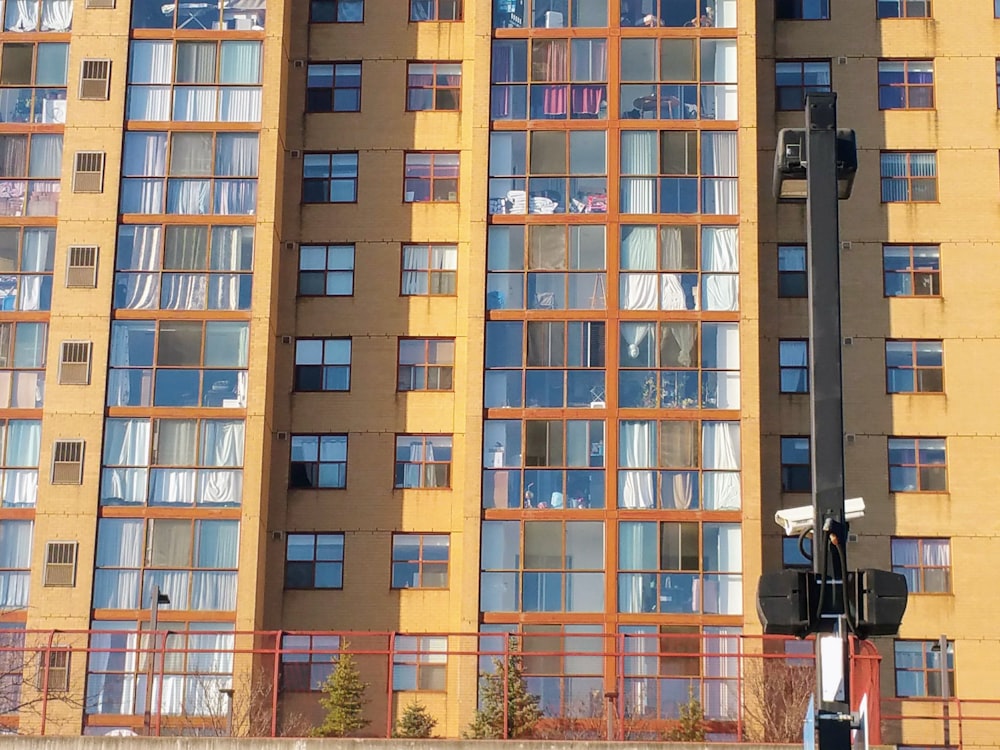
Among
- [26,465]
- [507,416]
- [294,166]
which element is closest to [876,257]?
[507,416]

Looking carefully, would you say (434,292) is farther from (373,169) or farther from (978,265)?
(978,265)

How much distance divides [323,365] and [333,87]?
7.82 metres

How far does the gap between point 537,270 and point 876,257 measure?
9.32m

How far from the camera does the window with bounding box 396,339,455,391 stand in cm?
4653

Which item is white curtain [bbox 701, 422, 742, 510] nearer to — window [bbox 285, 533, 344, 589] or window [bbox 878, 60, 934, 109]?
window [bbox 285, 533, 344, 589]

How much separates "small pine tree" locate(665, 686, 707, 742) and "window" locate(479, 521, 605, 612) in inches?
156

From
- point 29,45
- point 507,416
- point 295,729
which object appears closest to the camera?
point 295,729

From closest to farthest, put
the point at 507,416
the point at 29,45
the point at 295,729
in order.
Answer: the point at 295,729 → the point at 507,416 → the point at 29,45

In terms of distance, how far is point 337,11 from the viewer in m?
49.4

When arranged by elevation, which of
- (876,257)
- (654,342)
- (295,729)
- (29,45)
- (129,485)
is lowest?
(295,729)

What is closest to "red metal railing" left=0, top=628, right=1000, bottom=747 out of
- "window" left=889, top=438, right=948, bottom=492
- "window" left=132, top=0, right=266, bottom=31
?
"window" left=889, top=438, right=948, bottom=492

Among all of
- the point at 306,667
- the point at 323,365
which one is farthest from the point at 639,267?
the point at 306,667

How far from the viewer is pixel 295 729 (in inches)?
1569

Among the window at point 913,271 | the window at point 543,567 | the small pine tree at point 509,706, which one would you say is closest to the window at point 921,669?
the window at point 543,567
